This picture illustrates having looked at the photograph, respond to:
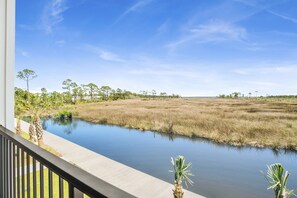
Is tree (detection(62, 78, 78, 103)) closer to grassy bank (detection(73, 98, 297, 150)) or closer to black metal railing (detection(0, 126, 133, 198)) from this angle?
grassy bank (detection(73, 98, 297, 150))

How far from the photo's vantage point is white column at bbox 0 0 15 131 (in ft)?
5.88

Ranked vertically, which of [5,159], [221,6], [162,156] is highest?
[221,6]

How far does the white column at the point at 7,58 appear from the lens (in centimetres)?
179

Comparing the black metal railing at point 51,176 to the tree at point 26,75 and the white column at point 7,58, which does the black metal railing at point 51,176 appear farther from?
the tree at point 26,75

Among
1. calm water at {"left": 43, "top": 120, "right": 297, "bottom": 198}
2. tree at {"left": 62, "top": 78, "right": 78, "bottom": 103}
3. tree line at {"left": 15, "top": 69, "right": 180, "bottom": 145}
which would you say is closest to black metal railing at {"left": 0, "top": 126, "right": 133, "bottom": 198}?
calm water at {"left": 43, "top": 120, "right": 297, "bottom": 198}

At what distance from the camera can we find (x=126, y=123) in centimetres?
1628

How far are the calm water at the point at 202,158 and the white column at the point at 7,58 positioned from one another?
5594 millimetres

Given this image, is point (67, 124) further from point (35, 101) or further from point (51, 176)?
point (51, 176)

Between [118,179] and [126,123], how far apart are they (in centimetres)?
1091

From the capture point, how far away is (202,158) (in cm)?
938

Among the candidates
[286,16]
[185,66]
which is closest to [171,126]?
[185,66]

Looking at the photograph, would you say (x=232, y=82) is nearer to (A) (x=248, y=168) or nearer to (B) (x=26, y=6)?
(A) (x=248, y=168)

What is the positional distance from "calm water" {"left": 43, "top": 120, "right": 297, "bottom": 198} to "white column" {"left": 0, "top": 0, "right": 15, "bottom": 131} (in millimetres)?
5594

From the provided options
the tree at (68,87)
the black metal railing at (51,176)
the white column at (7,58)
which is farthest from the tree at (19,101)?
the black metal railing at (51,176)
